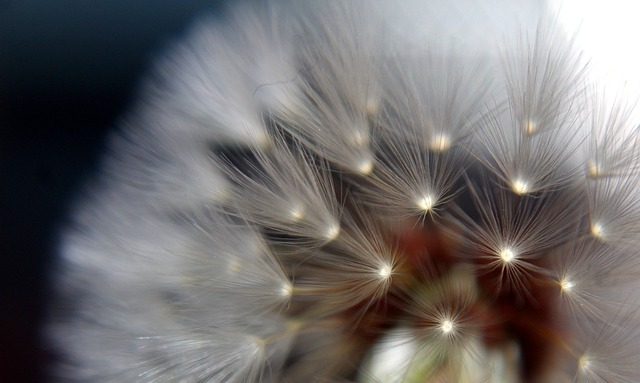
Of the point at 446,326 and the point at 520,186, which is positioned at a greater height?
the point at 520,186

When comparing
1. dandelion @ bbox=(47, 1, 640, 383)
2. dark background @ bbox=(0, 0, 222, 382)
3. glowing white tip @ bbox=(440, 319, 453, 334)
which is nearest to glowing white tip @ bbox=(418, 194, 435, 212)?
dandelion @ bbox=(47, 1, 640, 383)

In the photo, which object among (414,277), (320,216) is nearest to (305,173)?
(320,216)

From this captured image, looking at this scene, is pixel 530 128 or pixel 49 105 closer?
pixel 530 128

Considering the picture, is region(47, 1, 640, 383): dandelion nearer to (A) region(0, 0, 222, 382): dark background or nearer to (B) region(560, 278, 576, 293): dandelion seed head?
(B) region(560, 278, 576, 293): dandelion seed head

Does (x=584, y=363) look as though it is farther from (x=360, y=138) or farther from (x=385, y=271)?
(x=360, y=138)

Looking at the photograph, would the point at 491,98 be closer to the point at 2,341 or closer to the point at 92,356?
the point at 92,356

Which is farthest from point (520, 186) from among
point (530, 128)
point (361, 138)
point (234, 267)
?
point (234, 267)
